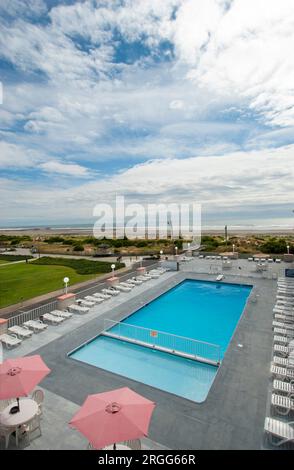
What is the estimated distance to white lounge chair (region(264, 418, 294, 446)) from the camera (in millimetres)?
5273

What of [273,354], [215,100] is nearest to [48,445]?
[273,354]

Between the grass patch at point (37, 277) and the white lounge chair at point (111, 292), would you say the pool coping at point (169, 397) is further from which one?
the grass patch at point (37, 277)

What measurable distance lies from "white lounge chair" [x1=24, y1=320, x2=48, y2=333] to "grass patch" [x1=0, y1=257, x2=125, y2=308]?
4145mm

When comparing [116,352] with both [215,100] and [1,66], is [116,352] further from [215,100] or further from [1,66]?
[215,100]

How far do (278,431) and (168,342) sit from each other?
17.5ft

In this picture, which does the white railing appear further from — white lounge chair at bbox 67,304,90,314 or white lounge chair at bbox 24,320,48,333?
white lounge chair at bbox 24,320,48,333

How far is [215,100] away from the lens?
16703 mm

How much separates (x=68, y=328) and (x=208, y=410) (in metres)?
7.27

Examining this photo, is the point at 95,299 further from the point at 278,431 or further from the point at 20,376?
the point at 278,431

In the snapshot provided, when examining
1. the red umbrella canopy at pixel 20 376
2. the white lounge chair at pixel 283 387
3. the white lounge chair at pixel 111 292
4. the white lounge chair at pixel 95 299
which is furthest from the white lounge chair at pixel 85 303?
the white lounge chair at pixel 283 387

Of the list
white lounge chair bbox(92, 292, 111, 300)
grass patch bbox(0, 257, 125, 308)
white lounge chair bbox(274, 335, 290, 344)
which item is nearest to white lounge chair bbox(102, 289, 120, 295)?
white lounge chair bbox(92, 292, 111, 300)

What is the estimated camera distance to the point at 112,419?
4.48 m

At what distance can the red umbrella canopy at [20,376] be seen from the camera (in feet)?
18.2

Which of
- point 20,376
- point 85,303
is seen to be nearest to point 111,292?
point 85,303
